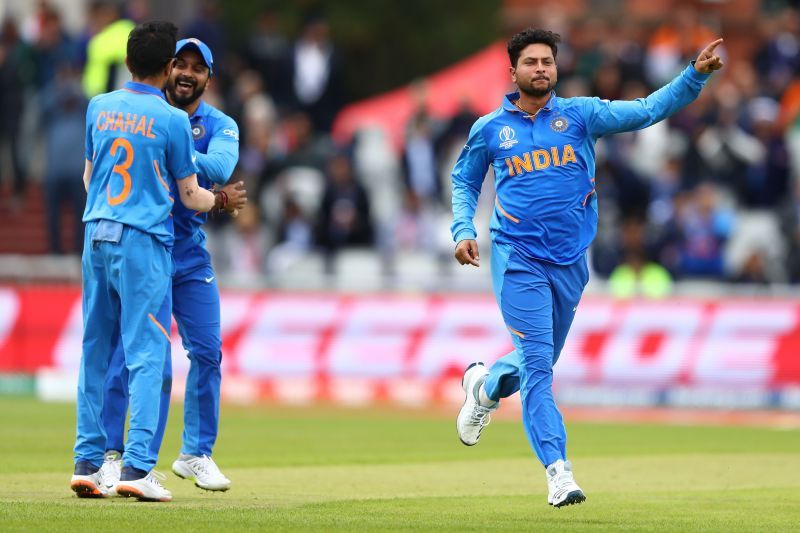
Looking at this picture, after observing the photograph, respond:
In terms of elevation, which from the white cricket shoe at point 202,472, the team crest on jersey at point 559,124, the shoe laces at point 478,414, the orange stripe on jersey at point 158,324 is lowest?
the white cricket shoe at point 202,472

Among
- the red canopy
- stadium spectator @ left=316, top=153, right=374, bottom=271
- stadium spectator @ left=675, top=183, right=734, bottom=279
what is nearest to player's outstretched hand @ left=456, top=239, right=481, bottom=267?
stadium spectator @ left=675, top=183, right=734, bottom=279

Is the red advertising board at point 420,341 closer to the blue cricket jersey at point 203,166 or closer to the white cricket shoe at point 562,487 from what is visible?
the blue cricket jersey at point 203,166

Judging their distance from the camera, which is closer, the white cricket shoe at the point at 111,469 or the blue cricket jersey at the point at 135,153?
the blue cricket jersey at the point at 135,153

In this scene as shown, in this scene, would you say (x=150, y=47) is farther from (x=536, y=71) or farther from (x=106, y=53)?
(x=106, y=53)

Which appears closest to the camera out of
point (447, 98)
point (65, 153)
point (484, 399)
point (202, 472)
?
point (202, 472)

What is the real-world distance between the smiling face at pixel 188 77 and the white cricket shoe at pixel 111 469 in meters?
2.39

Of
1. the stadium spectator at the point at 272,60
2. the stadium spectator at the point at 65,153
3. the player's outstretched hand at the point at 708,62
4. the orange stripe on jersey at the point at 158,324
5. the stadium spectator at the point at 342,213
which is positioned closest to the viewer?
the orange stripe on jersey at the point at 158,324

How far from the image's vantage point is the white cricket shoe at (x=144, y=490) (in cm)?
1030

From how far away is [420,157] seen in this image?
2619 centimetres

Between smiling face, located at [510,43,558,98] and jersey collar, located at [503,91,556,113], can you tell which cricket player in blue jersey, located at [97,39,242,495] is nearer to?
jersey collar, located at [503,91,556,113]

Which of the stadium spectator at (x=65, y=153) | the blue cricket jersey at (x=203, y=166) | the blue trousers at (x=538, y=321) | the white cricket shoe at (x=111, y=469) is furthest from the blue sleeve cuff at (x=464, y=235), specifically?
the stadium spectator at (x=65, y=153)

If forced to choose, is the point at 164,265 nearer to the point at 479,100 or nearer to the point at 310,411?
the point at 310,411

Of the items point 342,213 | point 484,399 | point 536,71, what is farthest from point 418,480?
point 342,213

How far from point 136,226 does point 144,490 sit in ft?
5.27
